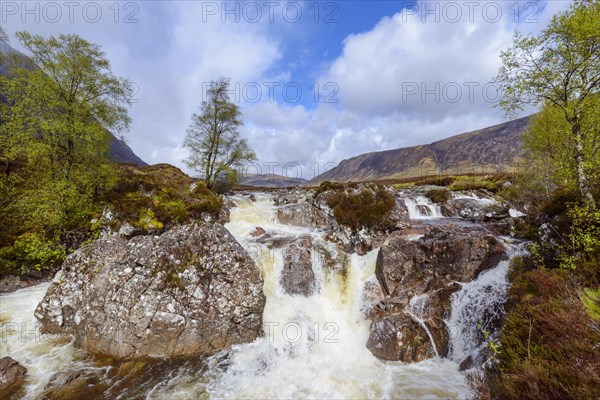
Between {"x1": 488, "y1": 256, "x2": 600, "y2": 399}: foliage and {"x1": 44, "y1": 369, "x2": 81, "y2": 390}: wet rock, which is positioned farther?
{"x1": 44, "y1": 369, "x2": 81, "y2": 390}: wet rock

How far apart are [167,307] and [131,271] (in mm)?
2661

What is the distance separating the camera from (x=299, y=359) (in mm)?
11188

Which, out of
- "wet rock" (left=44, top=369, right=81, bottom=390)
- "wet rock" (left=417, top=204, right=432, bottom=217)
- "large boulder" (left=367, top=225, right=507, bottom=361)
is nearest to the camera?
"wet rock" (left=44, top=369, right=81, bottom=390)

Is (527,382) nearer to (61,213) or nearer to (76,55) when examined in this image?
(61,213)

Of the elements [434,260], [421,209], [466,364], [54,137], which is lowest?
[466,364]

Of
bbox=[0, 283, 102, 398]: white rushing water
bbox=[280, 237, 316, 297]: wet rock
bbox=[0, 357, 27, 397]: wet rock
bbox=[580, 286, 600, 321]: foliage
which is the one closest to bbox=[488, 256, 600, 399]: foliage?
bbox=[580, 286, 600, 321]: foliage

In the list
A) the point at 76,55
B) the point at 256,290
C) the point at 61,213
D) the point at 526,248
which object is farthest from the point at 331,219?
the point at 76,55

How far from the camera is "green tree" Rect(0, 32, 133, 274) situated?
557 inches

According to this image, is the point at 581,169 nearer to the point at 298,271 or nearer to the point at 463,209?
the point at 298,271

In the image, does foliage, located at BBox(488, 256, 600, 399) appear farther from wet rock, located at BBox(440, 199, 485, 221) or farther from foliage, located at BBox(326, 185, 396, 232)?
wet rock, located at BBox(440, 199, 485, 221)

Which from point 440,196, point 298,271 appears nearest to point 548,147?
point 440,196

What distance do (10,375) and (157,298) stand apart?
504cm

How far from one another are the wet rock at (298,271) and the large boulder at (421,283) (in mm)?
3822

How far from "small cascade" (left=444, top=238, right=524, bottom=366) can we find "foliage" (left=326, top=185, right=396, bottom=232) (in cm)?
840
